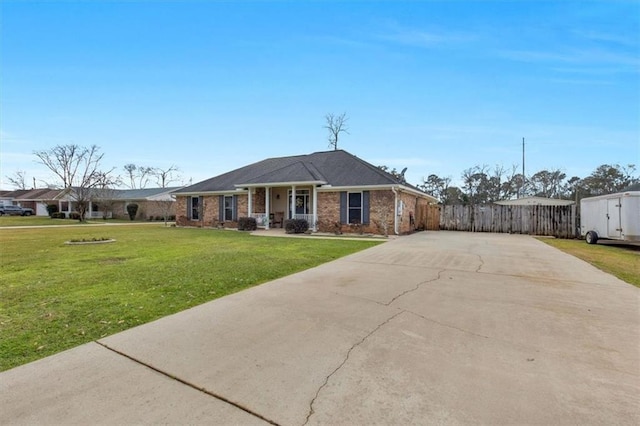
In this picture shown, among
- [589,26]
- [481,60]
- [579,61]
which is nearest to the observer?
[589,26]

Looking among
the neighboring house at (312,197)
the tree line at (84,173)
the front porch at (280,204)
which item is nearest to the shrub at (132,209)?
the tree line at (84,173)

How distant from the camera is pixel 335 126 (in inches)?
1284

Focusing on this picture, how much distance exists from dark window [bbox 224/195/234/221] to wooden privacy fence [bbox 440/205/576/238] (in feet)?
47.0

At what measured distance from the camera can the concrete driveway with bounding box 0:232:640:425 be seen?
6.89 feet

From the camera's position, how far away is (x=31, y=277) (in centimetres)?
599

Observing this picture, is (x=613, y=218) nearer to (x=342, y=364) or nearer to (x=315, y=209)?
(x=315, y=209)

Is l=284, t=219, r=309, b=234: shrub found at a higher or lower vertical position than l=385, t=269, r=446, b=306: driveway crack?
higher

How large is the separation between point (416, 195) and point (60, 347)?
1936 centimetres

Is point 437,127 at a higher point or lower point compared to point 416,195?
higher

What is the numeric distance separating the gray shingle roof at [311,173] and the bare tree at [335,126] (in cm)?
1101

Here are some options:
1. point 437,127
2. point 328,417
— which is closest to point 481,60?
point 437,127

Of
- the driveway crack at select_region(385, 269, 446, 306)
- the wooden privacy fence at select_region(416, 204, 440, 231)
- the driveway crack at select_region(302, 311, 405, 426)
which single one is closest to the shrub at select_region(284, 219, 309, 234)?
the wooden privacy fence at select_region(416, 204, 440, 231)

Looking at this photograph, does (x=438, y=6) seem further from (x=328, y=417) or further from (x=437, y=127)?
(x=328, y=417)

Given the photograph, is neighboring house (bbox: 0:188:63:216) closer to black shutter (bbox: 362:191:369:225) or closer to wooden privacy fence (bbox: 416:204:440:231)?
black shutter (bbox: 362:191:369:225)
